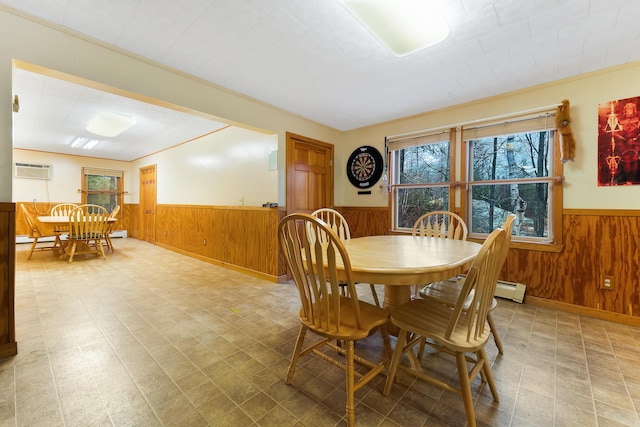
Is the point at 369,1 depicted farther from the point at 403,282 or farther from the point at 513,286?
the point at 513,286

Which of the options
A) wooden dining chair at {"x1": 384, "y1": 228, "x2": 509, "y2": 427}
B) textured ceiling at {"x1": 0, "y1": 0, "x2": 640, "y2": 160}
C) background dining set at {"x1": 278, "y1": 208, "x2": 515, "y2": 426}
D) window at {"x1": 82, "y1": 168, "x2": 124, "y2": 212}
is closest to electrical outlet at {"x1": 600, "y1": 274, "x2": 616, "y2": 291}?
background dining set at {"x1": 278, "y1": 208, "x2": 515, "y2": 426}

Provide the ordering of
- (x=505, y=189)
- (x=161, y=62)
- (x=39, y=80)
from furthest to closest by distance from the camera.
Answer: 1. (x=505, y=189)
2. (x=39, y=80)
3. (x=161, y=62)

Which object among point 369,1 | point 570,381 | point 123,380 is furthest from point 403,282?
point 123,380

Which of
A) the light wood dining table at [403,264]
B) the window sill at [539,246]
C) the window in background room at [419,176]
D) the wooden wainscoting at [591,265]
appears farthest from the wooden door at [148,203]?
the wooden wainscoting at [591,265]

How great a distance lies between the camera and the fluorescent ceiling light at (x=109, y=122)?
3665 mm

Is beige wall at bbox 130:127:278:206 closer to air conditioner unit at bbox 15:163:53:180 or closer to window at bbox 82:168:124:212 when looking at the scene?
window at bbox 82:168:124:212

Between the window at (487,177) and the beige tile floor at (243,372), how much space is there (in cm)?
100

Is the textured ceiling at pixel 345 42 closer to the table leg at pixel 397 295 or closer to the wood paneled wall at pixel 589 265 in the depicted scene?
the wood paneled wall at pixel 589 265

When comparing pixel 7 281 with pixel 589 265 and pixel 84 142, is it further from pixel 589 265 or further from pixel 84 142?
pixel 84 142

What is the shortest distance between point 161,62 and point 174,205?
389 cm

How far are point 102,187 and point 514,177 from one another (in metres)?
9.44

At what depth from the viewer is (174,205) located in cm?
561

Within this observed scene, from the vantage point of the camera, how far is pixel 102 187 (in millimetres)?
7309

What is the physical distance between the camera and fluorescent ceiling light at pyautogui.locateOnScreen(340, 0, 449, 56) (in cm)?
157
